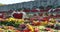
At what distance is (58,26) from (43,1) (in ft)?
41.6

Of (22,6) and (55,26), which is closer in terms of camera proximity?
(55,26)

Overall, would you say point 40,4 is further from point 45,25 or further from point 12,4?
point 45,25

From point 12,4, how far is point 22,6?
103 cm

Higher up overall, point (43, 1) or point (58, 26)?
point (43, 1)

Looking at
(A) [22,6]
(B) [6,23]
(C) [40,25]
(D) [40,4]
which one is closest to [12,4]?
(A) [22,6]

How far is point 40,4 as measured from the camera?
82.6ft

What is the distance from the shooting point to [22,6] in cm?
2550

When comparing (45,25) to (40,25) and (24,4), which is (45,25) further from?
(24,4)

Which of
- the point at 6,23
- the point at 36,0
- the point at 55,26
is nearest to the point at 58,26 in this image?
the point at 55,26

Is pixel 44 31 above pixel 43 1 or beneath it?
beneath

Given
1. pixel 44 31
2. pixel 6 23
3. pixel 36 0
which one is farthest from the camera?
pixel 36 0

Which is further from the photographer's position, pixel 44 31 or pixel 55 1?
pixel 55 1

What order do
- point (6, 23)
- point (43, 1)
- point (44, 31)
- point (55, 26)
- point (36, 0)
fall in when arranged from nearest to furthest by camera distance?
point (44, 31), point (55, 26), point (6, 23), point (43, 1), point (36, 0)

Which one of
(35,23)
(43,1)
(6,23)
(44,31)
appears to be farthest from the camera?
(43,1)
